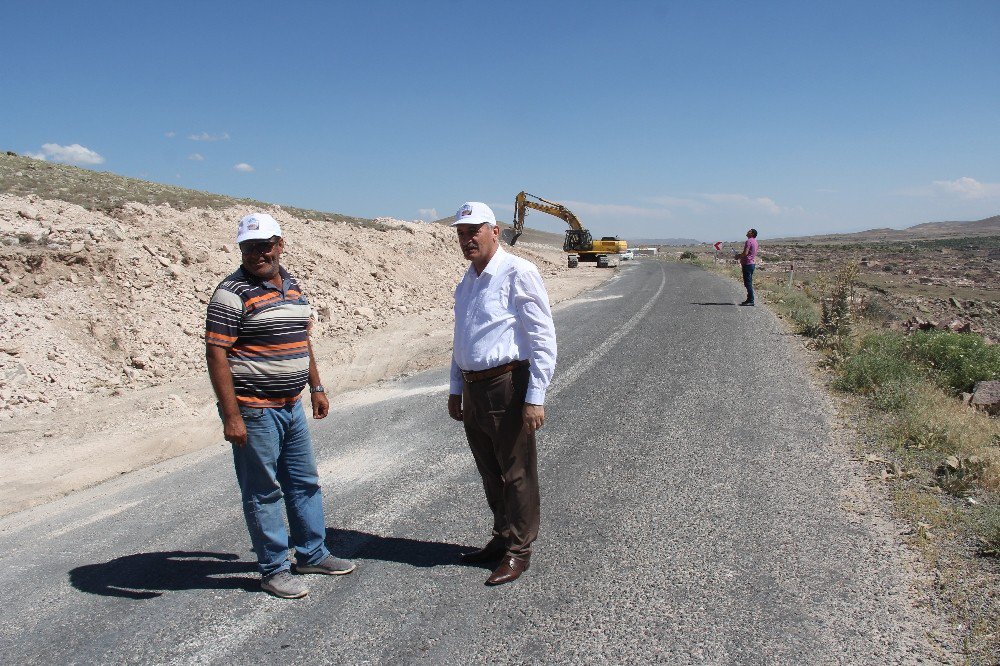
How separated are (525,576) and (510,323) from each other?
1337 mm

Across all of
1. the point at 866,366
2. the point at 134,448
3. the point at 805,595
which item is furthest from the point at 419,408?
the point at 866,366

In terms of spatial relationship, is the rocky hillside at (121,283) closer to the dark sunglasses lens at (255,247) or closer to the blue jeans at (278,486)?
the blue jeans at (278,486)

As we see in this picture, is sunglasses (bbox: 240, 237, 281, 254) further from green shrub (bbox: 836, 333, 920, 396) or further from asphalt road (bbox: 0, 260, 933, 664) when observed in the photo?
green shrub (bbox: 836, 333, 920, 396)

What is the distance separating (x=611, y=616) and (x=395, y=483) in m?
2.13

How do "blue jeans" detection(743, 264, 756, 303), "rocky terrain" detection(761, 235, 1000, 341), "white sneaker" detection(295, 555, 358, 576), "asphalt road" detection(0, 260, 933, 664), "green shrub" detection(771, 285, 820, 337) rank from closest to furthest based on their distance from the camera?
"asphalt road" detection(0, 260, 933, 664) < "white sneaker" detection(295, 555, 358, 576) < "green shrub" detection(771, 285, 820, 337) < "blue jeans" detection(743, 264, 756, 303) < "rocky terrain" detection(761, 235, 1000, 341)

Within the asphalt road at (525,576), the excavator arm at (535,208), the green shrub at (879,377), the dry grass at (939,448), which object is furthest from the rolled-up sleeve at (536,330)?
the excavator arm at (535,208)

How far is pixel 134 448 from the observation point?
6.36 meters

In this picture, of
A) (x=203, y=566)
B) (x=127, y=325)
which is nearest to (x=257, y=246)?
(x=203, y=566)

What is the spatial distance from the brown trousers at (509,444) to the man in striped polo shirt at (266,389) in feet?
2.95

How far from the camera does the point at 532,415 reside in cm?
318

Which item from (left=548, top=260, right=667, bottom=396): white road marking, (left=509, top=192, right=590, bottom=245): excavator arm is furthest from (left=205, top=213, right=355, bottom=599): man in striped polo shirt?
(left=509, top=192, right=590, bottom=245): excavator arm

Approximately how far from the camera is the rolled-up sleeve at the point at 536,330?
316cm

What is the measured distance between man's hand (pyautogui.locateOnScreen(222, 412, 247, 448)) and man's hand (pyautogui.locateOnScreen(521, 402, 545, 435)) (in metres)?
1.38

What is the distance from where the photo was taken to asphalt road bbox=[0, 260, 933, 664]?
275 cm
